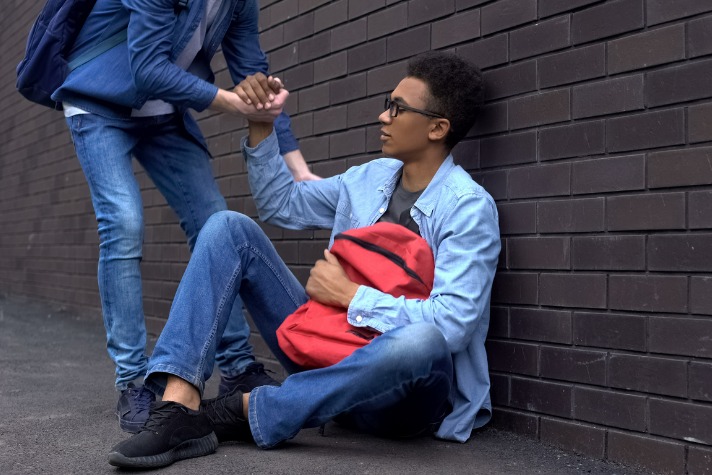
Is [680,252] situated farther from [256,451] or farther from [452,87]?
[256,451]

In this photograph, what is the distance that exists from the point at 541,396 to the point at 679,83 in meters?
1.15

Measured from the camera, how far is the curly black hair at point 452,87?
318 cm

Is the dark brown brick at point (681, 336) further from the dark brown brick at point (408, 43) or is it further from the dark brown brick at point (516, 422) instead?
the dark brown brick at point (408, 43)

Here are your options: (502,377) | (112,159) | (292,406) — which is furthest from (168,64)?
(502,377)

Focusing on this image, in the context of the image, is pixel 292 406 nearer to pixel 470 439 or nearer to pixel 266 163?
pixel 470 439

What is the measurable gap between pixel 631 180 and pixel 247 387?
157cm

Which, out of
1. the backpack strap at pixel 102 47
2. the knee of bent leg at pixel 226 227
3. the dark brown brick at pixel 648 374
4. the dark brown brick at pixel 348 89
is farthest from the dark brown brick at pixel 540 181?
the backpack strap at pixel 102 47

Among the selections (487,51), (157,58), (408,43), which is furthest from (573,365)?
(157,58)

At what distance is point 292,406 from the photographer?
2666mm

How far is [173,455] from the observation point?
2639 mm

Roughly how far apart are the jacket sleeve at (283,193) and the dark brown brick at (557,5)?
3.28ft

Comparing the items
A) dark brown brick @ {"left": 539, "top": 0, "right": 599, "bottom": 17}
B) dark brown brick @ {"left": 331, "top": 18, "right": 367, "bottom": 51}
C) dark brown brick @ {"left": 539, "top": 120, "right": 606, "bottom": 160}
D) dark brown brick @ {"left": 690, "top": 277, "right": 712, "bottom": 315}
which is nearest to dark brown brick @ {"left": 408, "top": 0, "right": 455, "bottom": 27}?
dark brown brick @ {"left": 331, "top": 18, "right": 367, "bottom": 51}

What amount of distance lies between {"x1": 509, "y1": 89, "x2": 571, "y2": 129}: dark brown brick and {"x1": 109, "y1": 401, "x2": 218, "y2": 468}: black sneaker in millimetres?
1510

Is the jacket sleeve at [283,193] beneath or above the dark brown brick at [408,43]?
beneath
